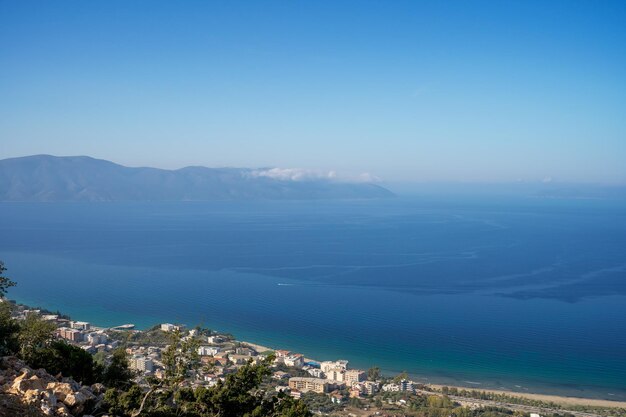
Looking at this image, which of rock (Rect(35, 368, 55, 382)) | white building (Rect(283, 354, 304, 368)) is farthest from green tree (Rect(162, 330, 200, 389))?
white building (Rect(283, 354, 304, 368))

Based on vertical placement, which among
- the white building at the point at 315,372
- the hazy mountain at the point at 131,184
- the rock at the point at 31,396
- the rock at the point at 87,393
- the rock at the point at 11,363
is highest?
the hazy mountain at the point at 131,184

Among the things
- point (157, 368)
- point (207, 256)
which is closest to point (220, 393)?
point (157, 368)

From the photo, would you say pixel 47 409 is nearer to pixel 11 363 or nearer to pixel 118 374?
pixel 11 363

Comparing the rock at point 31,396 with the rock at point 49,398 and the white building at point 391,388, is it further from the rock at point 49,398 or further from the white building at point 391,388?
the white building at point 391,388

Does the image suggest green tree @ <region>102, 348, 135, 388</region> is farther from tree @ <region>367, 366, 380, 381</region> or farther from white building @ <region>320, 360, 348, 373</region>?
tree @ <region>367, 366, 380, 381</region>

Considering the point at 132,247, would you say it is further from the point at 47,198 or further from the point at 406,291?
the point at 47,198

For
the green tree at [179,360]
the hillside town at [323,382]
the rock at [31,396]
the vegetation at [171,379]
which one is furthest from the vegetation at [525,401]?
the rock at [31,396]
